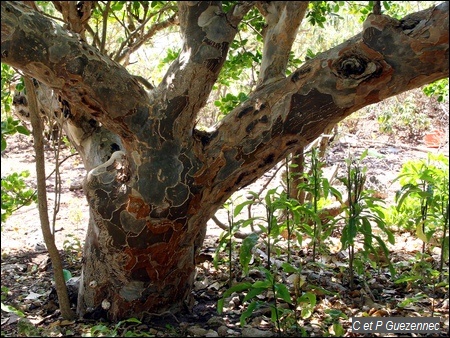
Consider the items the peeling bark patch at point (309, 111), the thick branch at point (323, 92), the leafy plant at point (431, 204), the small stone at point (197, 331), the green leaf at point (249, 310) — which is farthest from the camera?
the leafy plant at point (431, 204)

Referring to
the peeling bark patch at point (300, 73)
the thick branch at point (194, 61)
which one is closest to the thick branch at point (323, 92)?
the peeling bark patch at point (300, 73)

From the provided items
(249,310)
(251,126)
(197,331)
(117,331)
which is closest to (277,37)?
(251,126)

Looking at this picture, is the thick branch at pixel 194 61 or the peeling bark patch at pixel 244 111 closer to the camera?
the thick branch at pixel 194 61

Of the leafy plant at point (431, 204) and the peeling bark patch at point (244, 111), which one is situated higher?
the peeling bark patch at point (244, 111)

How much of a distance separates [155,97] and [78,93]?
1.12 ft

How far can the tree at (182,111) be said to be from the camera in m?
2.33

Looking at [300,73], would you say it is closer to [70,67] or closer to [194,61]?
[194,61]

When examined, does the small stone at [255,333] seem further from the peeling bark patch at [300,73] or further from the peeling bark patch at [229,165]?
the peeling bark patch at [300,73]

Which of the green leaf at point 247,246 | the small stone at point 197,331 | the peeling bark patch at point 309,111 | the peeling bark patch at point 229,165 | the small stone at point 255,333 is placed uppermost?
the peeling bark patch at point 309,111

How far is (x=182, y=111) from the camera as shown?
8.43 feet

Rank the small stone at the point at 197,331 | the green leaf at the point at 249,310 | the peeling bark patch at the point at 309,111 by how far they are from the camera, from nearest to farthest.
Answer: the green leaf at the point at 249,310 < the peeling bark patch at the point at 309,111 < the small stone at the point at 197,331

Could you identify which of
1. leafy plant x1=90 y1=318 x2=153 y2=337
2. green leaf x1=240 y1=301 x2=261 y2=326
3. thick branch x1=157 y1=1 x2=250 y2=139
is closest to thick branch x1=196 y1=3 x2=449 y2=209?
thick branch x1=157 y1=1 x2=250 y2=139

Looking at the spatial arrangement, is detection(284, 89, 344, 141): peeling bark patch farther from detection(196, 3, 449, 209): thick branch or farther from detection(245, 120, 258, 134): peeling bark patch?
detection(245, 120, 258, 134): peeling bark patch

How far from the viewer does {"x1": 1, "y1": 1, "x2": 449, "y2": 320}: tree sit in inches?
91.9
